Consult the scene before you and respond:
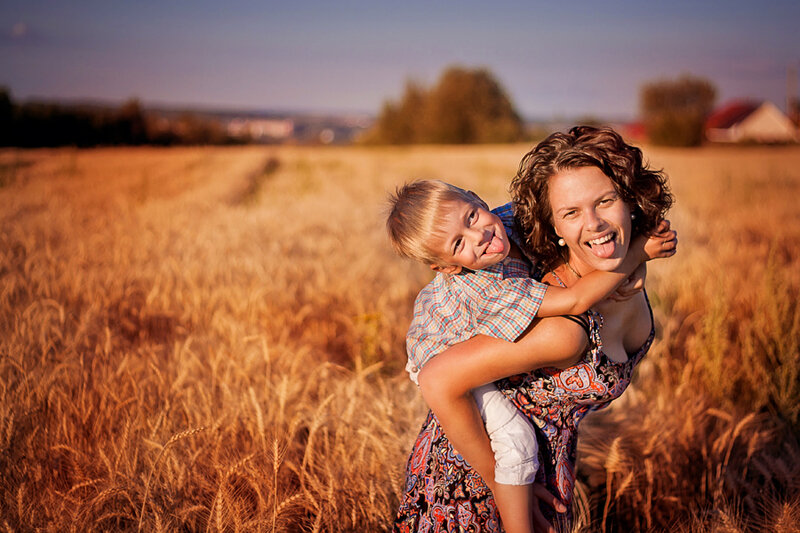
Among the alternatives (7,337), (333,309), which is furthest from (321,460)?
(333,309)

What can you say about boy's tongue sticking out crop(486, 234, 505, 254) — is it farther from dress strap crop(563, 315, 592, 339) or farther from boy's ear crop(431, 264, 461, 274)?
dress strap crop(563, 315, 592, 339)

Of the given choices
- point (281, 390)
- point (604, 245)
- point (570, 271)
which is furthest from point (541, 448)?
point (281, 390)

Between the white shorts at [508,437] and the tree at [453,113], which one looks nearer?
the white shorts at [508,437]

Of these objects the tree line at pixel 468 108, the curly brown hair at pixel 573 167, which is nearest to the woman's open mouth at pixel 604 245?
the curly brown hair at pixel 573 167

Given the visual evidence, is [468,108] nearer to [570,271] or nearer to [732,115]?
[732,115]

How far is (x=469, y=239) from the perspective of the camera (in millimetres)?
1547

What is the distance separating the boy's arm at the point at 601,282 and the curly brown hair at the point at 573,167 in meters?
0.04

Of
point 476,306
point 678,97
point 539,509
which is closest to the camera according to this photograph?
point 476,306

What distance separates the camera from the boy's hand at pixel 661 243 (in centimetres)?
155

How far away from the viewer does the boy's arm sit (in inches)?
56.4

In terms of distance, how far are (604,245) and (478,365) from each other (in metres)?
0.45

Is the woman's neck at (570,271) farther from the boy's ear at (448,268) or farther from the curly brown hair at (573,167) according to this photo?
the boy's ear at (448,268)

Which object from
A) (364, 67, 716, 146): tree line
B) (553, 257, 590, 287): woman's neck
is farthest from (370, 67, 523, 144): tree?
(553, 257, 590, 287): woman's neck

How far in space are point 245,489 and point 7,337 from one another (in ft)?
4.87
